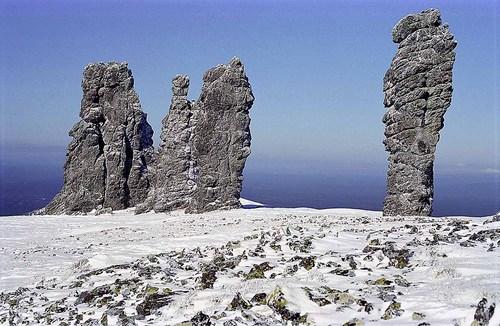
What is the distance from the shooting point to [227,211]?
37.2 meters

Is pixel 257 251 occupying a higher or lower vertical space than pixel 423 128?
lower

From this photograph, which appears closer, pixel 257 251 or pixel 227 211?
pixel 257 251

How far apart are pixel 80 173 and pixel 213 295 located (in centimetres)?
4093

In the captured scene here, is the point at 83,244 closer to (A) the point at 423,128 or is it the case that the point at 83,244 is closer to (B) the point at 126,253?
(B) the point at 126,253

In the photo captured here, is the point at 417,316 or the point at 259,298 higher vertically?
the point at 417,316

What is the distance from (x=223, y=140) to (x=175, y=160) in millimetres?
5283

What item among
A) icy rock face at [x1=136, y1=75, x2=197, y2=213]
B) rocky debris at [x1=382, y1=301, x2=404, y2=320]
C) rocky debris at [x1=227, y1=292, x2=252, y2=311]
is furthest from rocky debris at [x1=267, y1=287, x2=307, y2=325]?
icy rock face at [x1=136, y1=75, x2=197, y2=213]

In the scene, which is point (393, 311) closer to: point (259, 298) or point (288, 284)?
point (288, 284)

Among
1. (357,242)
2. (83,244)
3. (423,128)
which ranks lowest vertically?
(83,244)

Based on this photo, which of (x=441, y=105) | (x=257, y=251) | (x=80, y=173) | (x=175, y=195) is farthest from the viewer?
(x=80, y=173)

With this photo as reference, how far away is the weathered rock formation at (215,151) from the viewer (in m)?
39.7

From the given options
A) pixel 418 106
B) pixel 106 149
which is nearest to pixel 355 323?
pixel 418 106

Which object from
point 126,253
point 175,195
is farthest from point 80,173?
point 126,253

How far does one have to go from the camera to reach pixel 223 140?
1578 inches
